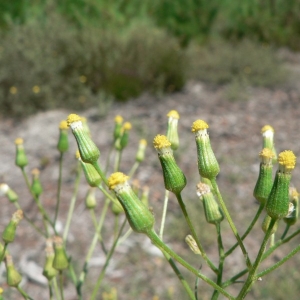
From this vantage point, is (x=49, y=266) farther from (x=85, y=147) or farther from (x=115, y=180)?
(x=115, y=180)

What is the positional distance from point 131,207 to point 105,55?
6.77 m

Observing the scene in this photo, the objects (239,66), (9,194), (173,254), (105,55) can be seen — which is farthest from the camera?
(239,66)

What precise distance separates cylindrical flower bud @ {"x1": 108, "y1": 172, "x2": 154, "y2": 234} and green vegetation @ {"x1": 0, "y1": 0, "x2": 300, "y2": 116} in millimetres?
6024

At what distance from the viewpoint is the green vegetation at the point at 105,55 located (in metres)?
7.02

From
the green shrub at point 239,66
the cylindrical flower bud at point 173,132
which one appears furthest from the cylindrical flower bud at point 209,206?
the green shrub at point 239,66

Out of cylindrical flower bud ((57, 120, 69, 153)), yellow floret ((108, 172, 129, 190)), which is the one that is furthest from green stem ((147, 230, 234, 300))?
cylindrical flower bud ((57, 120, 69, 153))

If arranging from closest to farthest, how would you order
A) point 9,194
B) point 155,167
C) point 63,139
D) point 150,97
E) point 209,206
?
1. point 209,206
2. point 63,139
3. point 9,194
4. point 155,167
5. point 150,97

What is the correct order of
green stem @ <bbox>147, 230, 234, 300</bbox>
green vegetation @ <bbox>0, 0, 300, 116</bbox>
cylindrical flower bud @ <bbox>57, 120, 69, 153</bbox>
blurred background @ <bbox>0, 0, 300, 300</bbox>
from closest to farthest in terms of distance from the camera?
1. green stem @ <bbox>147, 230, 234, 300</bbox>
2. cylindrical flower bud @ <bbox>57, 120, 69, 153</bbox>
3. blurred background @ <bbox>0, 0, 300, 300</bbox>
4. green vegetation @ <bbox>0, 0, 300, 116</bbox>

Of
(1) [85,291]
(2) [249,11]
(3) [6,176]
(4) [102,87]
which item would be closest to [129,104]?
(4) [102,87]

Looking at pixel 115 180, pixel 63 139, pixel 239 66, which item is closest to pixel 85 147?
pixel 115 180

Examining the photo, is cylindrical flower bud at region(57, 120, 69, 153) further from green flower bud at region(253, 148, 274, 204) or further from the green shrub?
the green shrub

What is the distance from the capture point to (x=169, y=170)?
3.48ft

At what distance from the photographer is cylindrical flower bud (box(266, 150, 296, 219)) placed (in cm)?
96

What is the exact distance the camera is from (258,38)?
9.75 m
